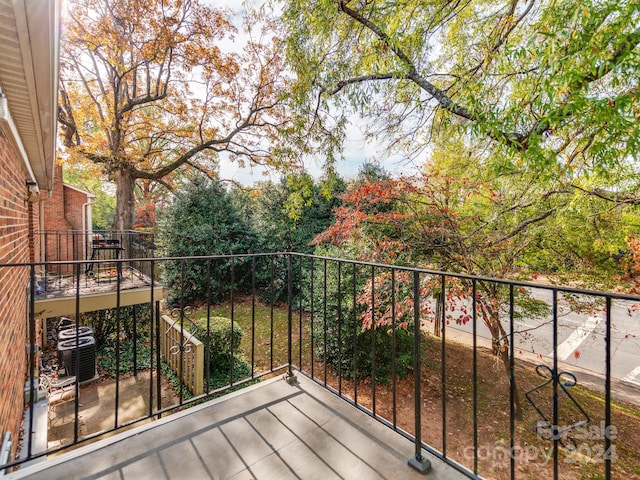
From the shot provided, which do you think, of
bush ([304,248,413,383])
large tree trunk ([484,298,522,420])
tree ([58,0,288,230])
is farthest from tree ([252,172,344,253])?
large tree trunk ([484,298,522,420])

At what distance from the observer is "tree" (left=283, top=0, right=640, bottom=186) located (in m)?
2.14

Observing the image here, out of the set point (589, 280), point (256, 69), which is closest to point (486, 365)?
point (589, 280)

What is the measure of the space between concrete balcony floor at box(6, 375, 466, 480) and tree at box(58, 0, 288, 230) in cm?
758

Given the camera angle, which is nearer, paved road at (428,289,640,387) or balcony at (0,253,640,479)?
balcony at (0,253,640,479)

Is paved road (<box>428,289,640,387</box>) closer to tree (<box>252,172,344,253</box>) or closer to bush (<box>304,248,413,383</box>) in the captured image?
bush (<box>304,248,413,383</box>)

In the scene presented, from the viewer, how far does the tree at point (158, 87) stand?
8.15 metres

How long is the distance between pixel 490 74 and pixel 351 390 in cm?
466

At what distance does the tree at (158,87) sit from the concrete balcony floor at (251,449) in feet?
24.9

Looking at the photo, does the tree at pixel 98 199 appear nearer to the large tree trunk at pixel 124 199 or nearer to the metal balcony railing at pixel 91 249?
the metal balcony railing at pixel 91 249

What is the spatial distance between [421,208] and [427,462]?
4031 mm

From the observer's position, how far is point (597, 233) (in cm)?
450

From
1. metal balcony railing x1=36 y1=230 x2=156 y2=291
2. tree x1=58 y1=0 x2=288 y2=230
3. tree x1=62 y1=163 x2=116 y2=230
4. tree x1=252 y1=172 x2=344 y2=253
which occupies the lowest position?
metal balcony railing x1=36 y1=230 x2=156 y2=291

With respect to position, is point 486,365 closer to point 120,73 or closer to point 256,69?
point 256,69

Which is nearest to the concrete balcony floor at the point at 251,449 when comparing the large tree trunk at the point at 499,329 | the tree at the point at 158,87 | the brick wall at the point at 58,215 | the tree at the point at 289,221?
the large tree trunk at the point at 499,329
